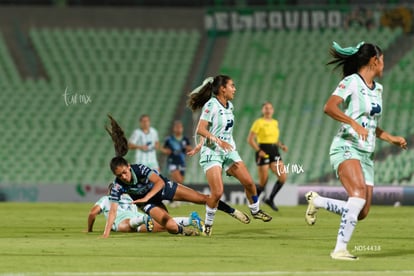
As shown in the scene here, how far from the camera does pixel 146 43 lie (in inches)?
1476

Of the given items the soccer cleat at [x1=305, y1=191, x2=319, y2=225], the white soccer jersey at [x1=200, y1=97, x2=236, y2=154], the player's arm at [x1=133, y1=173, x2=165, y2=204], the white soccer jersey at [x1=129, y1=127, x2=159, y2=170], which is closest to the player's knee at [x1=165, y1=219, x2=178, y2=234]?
the player's arm at [x1=133, y1=173, x2=165, y2=204]

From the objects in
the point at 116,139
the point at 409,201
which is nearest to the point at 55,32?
the point at 409,201

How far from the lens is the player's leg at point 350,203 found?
1162 centimetres

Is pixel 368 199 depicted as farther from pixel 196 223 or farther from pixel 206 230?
pixel 196 223

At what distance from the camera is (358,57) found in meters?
12.2

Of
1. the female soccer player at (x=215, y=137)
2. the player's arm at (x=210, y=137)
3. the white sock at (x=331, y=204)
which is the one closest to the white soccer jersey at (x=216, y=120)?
the female soccer player at (x=215, y=137)

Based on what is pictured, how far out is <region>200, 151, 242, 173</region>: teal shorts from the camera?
15.9 m

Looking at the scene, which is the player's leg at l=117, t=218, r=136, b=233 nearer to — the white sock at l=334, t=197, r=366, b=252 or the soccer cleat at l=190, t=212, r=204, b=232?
the soccer cleat at l=190, t=212, r=204, b=232

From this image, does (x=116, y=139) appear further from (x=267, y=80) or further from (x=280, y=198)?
(x=267, y=80)

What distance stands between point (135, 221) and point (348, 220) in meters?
5.70

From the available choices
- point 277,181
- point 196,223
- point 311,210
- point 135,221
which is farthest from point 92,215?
point 277,181

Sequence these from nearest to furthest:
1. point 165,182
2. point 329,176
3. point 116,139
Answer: point 165,182, point 116,139, point 329,176

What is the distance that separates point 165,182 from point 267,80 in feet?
64.7

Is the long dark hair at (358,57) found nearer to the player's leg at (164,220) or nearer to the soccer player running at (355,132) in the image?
the soccer player running at (355,132)
